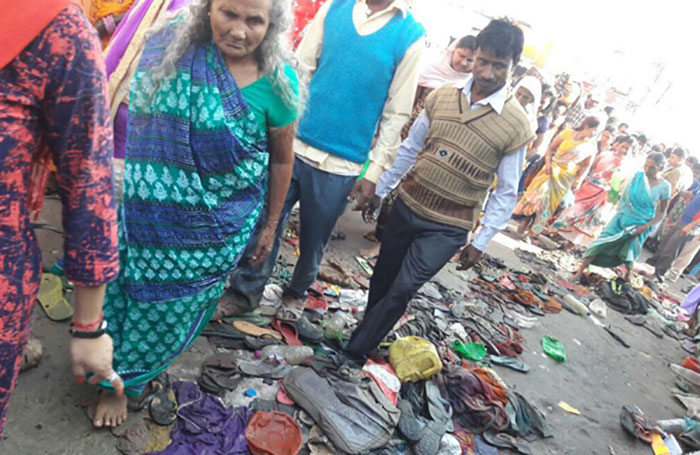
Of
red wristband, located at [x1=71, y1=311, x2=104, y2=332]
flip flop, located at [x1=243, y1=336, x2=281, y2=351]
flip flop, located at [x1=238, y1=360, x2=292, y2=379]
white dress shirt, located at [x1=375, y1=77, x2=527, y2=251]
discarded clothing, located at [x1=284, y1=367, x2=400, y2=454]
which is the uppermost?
white dress shirt, located at [x1=375, y1=77, x2=527, y2=251]

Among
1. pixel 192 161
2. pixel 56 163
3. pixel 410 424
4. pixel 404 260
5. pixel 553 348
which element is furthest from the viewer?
pixel 553 348

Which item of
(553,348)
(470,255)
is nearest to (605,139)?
(553,348)

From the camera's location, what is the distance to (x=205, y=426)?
217 centimetres

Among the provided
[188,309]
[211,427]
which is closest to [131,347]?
[188,309]

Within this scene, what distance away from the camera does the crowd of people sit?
0.90m

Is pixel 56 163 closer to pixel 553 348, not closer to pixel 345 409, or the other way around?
pixel 345 409

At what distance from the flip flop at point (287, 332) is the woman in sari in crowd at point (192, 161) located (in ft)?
3.65

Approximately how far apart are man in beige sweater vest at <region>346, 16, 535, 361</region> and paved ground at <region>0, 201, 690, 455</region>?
1.40m

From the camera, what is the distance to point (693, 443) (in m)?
3.67

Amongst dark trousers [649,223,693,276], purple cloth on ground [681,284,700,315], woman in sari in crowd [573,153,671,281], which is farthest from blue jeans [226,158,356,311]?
dark trousers [649,223,693,276]

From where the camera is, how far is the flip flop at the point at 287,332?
9.98ft

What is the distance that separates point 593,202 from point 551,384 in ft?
20.1

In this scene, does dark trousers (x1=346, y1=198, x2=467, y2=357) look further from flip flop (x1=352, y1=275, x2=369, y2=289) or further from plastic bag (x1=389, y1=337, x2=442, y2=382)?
flip flop (x1=352, y1=275, x2=369, y2=289)

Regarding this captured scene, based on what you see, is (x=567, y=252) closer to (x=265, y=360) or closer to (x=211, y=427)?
(x=265, y=360)
